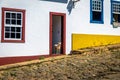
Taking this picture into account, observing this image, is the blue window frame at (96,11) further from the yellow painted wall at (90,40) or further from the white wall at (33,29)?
the white wall at (33,29)

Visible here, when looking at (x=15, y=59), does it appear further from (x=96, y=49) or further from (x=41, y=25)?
(x=96, y=49)

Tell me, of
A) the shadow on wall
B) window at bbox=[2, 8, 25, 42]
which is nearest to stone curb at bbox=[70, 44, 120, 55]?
the shadow on wall

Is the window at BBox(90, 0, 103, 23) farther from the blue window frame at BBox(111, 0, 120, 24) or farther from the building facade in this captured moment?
the blue window frame at BBox(111, 0, 120, 24)

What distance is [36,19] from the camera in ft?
66.6

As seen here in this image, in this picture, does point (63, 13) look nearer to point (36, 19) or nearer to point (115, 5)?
point (36, 19)

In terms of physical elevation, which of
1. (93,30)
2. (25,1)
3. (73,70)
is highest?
(25,1)

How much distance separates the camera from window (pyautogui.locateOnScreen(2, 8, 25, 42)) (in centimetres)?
1919

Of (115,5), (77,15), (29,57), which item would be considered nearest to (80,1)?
(77,15)

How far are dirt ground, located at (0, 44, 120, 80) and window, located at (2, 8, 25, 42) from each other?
8.14 feet

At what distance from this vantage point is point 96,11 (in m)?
23.3

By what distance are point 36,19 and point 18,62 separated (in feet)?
9.51

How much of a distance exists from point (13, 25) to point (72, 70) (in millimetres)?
4885

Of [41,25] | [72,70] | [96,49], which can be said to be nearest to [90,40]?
[96,49]

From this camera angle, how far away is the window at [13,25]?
1919cm
